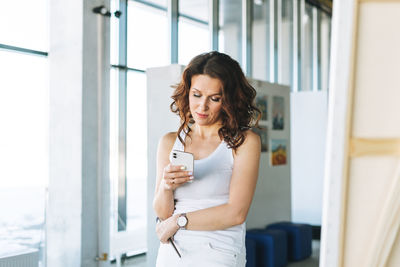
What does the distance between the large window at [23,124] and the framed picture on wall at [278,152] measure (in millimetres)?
3242

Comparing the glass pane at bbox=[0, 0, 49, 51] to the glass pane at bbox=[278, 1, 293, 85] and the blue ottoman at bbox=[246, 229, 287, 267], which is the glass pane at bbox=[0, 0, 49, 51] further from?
the glass pane at bbox=[278, 1, 293, 85]

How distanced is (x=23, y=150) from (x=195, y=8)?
341cm

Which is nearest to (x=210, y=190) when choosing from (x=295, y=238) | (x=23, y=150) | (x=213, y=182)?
(x=213, y=182)

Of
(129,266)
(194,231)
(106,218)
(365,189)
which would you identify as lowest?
(129,266)

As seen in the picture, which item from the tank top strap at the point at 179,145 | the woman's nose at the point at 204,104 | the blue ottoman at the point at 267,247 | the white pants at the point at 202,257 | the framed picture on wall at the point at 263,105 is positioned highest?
the framed picture on wall at the point at 263,105

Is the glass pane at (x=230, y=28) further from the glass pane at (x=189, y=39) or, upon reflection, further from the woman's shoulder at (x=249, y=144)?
the woman's shoulder at (x=249, y=144)

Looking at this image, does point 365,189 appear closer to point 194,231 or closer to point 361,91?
point 361,91

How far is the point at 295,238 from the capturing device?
23.7 feet

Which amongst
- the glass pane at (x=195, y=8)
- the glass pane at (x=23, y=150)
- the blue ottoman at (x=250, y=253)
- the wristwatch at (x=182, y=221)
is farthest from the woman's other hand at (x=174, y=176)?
the glass pane at (x=195, y=8)

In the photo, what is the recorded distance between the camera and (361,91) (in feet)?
5.51

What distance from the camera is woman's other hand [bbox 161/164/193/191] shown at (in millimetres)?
1951

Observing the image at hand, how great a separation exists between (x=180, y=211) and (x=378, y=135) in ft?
2.67

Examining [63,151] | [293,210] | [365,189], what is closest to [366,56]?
[365,189]

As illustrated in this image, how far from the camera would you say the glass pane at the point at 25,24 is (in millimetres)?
5539
